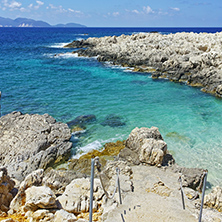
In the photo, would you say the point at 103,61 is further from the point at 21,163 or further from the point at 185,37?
the point at 21,163

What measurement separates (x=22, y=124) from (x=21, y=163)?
4.12 m

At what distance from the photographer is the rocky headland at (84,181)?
6.98 metres

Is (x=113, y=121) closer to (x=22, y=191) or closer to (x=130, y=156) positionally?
(x=130, y=156)

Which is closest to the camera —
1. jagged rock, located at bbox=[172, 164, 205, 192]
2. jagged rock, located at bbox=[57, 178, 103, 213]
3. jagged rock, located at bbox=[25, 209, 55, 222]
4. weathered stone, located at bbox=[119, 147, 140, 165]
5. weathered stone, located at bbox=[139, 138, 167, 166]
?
jagged rock, located at bbox=[25, 209, 55, 222]

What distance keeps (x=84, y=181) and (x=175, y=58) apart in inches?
1325

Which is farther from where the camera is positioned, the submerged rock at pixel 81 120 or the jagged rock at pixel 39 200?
the submerged rock at pixel 81 120

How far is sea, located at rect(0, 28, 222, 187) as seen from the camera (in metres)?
16.0

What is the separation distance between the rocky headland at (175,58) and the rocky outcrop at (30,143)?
21757 millimetres

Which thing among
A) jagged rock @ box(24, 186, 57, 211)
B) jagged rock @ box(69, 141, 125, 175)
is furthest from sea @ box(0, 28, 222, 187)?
jagged rock @ box(24, 186, 57, 211)

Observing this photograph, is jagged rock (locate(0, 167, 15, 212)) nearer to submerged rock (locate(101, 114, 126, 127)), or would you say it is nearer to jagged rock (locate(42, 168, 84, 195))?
jagged rock (locate(42, 168, 84, 195))

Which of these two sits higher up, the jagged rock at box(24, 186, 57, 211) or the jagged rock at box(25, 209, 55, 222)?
the jagged rock at box(24, 186, 57, 211)

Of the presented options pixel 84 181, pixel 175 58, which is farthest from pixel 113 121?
pixel 175 58

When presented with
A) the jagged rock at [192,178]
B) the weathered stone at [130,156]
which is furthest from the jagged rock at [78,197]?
the jagged rock at [192,178]

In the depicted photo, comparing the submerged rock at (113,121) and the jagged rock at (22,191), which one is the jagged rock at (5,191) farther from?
the submerged rock at (113,121)
